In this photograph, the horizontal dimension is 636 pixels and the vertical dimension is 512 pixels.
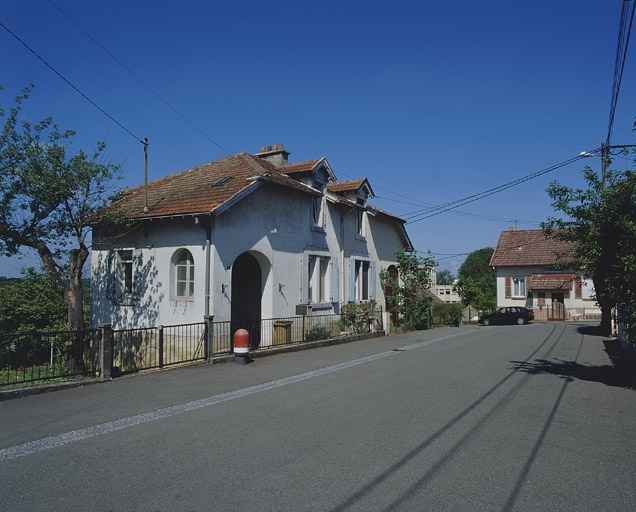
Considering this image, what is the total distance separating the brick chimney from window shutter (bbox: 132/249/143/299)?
336 inches

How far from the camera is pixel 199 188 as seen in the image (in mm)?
16766

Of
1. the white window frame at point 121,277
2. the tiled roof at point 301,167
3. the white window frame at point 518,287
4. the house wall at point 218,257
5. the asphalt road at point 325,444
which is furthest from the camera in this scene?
→ the white window frame at point 518,287

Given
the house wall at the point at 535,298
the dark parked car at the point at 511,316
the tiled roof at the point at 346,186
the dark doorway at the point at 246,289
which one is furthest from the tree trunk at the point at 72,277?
the house wall at the point at 535,298

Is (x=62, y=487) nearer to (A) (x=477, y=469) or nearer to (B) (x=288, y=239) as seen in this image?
(A) (x=477, y=469)

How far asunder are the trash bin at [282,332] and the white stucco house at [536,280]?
3225 cm

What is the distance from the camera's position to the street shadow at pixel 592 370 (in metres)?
10.8

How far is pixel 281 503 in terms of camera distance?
14.2 feet

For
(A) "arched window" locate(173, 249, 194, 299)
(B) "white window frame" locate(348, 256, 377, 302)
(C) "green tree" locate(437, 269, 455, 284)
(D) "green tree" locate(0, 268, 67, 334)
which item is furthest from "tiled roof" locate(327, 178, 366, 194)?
(C) "green tree" locate(437, 269, 455, 284)

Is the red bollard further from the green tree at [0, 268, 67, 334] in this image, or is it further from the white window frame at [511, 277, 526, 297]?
the white window frame at [511, 277, 526, 297]

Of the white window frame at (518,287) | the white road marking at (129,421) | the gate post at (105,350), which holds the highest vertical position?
the white window frame at (518,287)

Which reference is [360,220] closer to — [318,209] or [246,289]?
[318,209]

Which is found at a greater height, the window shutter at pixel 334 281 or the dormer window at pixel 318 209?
the dormer window at pixel 318 209

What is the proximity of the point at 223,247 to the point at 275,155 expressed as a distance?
30.8 feet

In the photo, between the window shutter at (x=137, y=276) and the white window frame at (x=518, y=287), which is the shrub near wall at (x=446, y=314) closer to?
the white window frame at (x=518, y=287)
